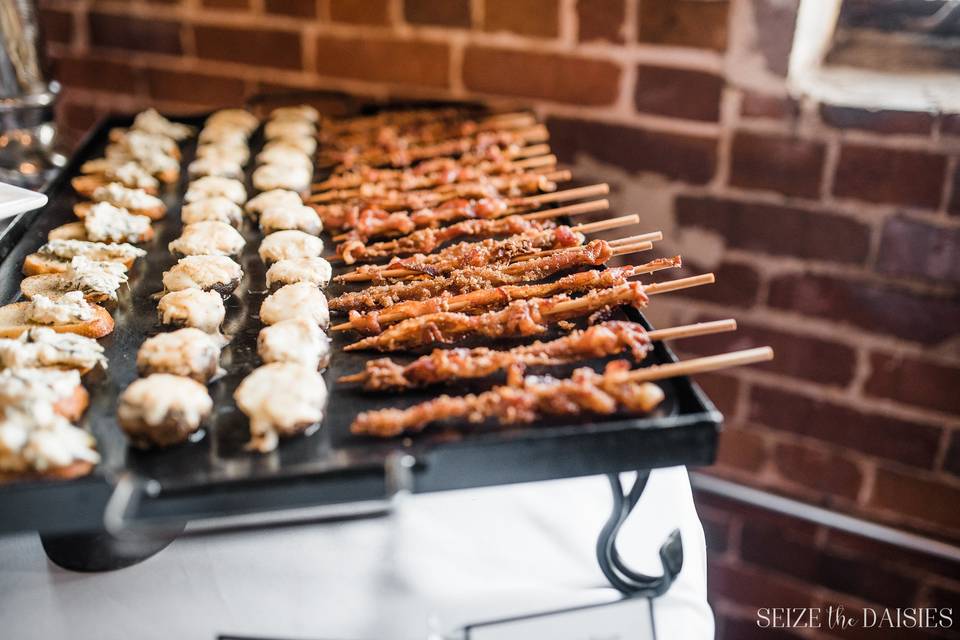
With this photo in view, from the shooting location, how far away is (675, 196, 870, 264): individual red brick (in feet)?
8.70

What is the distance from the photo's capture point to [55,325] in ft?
5.61

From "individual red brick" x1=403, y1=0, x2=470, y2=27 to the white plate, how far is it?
151 centimetres

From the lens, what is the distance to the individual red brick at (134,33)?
128 inches

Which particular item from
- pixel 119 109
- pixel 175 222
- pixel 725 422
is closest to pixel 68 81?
pixel 119 109

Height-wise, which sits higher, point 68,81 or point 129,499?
point 68,81

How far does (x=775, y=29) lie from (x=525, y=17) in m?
0.80

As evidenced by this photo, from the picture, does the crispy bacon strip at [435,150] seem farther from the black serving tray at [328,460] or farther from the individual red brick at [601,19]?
the black serving tray at [328,460]

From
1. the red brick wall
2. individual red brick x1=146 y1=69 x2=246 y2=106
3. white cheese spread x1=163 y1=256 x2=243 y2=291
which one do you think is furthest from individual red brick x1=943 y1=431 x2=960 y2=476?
individual red brick x1=146 y1=69 x2=246 y2=106

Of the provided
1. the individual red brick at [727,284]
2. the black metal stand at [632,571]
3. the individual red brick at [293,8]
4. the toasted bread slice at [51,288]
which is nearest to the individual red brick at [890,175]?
the individual red brick at [727,284]

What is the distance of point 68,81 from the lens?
11.6 ft

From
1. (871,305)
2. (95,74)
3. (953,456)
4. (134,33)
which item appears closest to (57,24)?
Result: (95,74)

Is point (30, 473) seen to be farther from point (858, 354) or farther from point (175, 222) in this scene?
point (858, 354)

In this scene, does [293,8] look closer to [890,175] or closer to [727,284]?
[727,284]

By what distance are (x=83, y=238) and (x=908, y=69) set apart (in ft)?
8.33
